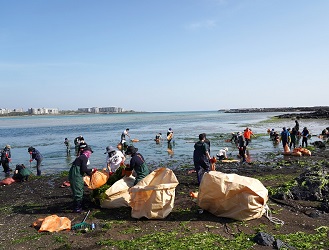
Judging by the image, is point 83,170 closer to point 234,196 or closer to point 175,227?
point 175,227

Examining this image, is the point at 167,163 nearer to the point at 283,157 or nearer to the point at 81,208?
the point at 283,157

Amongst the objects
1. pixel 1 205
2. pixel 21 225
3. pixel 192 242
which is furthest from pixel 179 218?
pixel 1 205

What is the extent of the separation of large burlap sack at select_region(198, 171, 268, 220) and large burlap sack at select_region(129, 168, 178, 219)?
2.81ft

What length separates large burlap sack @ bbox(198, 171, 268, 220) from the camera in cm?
648

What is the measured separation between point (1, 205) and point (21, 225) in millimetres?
2516

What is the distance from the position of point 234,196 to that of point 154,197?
190cm

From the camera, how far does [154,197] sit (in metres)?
6.86

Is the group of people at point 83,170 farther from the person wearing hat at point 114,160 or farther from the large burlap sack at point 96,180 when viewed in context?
the person wearing hat at point 114,160

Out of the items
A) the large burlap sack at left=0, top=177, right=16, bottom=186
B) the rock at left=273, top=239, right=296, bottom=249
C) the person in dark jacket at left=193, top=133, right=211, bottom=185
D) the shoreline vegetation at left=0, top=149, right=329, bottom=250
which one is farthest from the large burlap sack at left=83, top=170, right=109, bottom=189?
the large burlap sack at left=0, top=177, right=16, bottom=186

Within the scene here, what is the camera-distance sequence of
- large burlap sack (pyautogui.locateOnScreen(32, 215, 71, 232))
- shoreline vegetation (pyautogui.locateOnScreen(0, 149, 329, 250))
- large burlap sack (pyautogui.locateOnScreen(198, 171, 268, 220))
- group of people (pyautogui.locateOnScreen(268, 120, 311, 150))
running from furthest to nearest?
group of people (pyautogui.locateOnScreen(268, 120, 311, 150)) → large burlap sack (pyautogui.locateOnScreen(32, 215, 71, 232)) → large burlap sack (pyautogui.locateOnScreen(198, 171, 268, 220)) → shoreline vegetation (pyautogui.locateOnScreen(0, 149, 329, 250))

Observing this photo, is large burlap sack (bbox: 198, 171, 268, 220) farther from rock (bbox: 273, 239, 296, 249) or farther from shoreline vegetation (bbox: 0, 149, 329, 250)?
rock (bbox: 273, 239, 296, 249)

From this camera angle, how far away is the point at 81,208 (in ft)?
26.1

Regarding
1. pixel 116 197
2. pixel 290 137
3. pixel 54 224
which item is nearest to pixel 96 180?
pixel 116 197

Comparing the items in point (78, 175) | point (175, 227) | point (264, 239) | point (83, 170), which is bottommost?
point (175, 227)
